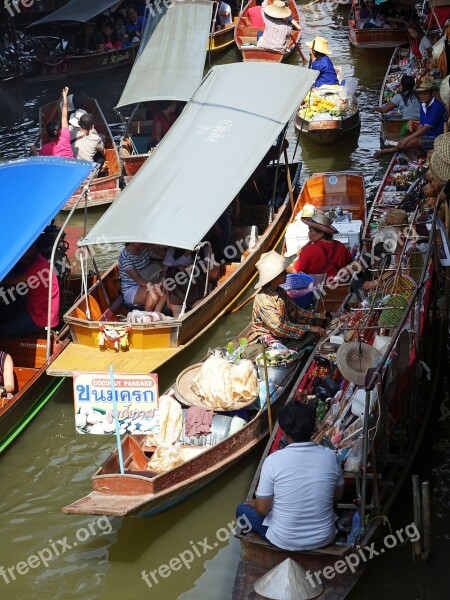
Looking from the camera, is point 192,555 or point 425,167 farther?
point 425,167

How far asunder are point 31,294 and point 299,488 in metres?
4.45

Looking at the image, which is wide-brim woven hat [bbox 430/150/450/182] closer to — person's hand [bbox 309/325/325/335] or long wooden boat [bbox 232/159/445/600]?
long wooden boat [bbox 232/159/445/600]

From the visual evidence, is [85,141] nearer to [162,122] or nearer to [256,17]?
[162,122]

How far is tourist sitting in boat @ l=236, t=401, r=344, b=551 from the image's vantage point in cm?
585

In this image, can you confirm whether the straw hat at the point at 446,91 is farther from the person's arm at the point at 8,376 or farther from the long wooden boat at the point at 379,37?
the long wooden boat at the point at 379,37

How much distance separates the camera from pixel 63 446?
28.7 feet

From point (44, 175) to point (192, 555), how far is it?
4351 millimetres

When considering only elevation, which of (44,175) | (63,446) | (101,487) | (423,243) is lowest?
(63,446)

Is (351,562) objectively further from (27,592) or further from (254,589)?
(27,592)

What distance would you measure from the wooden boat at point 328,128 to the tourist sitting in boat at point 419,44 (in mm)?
1882

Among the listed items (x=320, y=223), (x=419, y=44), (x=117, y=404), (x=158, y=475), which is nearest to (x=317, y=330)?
(x=320, y=223)

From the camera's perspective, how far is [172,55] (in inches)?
581

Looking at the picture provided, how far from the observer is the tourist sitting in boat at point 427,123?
1239 centimetres

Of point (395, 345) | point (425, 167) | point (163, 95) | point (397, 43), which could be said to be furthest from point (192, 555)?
point (397, 43)
